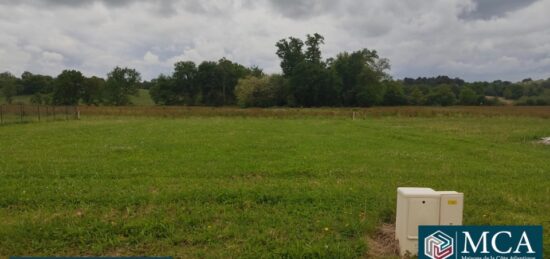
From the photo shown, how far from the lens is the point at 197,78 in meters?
89.4

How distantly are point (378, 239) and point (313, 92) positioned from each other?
6646 cm

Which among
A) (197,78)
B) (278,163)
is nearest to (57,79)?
(197,78)

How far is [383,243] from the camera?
168 inches

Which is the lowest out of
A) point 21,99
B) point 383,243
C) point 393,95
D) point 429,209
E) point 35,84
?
point 383,243

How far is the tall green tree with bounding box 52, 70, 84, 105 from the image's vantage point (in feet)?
272

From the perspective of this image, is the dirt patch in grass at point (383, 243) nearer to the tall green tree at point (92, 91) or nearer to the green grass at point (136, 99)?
the green grass at point (136, 99)

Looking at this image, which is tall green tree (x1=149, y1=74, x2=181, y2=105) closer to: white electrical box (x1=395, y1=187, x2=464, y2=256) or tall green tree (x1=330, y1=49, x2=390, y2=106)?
tall green tree (x1=330, y1=49, x2=390, y2=106)

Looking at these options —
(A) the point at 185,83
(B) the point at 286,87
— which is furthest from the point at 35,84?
(B) the point at 286,87

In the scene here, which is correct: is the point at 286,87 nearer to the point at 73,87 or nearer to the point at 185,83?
the point at 185,83

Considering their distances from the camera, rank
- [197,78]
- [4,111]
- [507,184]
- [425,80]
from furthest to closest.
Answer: [425,80], [197,78], [4,111], [507,184]

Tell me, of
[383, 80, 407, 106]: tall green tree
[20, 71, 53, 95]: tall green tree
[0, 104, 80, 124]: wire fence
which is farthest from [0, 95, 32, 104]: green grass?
[383, 80, 407, 106]: tall green tree

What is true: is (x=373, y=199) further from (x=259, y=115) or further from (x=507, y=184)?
(x=259, y=115)

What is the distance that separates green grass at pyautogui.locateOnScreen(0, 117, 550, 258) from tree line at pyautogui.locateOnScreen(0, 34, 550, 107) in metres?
60.0

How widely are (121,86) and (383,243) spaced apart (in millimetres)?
99383
